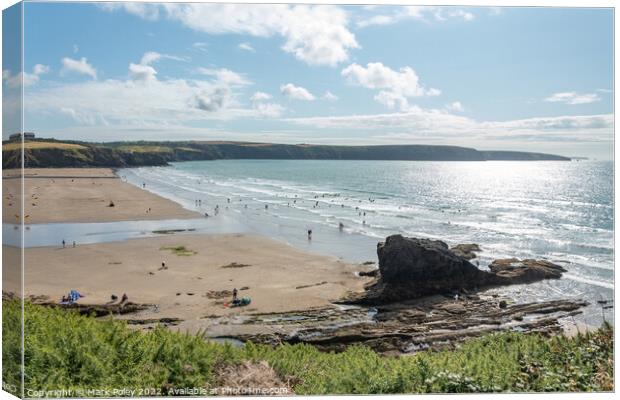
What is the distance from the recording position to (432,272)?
16.5 metres

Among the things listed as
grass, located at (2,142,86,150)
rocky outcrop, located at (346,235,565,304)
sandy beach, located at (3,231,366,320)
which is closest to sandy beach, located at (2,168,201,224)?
grass, located at (2,142,86,150)

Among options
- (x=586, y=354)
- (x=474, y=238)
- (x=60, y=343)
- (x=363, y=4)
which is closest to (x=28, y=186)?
(x=60, y=343)

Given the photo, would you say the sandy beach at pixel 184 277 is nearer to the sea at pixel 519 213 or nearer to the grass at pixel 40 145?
the grass at pixel 40 145

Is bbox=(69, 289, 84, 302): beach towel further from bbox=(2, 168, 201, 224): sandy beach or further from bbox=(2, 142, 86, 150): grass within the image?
bbox=(2, 142, 86, 150): grass

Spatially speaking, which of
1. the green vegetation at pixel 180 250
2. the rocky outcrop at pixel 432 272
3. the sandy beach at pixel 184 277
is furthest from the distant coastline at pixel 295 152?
the green vegetation at pixel 180 250

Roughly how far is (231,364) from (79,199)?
19.2 m

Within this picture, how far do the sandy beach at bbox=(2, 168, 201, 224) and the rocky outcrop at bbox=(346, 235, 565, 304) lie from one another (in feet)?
31.2

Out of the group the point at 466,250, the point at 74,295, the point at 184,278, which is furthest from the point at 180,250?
the point at 466,250

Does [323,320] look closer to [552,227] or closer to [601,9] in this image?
[552,227]

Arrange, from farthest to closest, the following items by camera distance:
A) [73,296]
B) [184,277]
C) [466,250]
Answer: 1. [184,277]
2. [466,250]
3. [73,296]

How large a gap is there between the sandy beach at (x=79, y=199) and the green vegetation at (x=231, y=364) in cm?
236

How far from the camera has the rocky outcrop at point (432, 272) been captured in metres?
16.3

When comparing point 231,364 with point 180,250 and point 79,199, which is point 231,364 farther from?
point 79,199

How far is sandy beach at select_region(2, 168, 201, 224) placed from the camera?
10469mm
